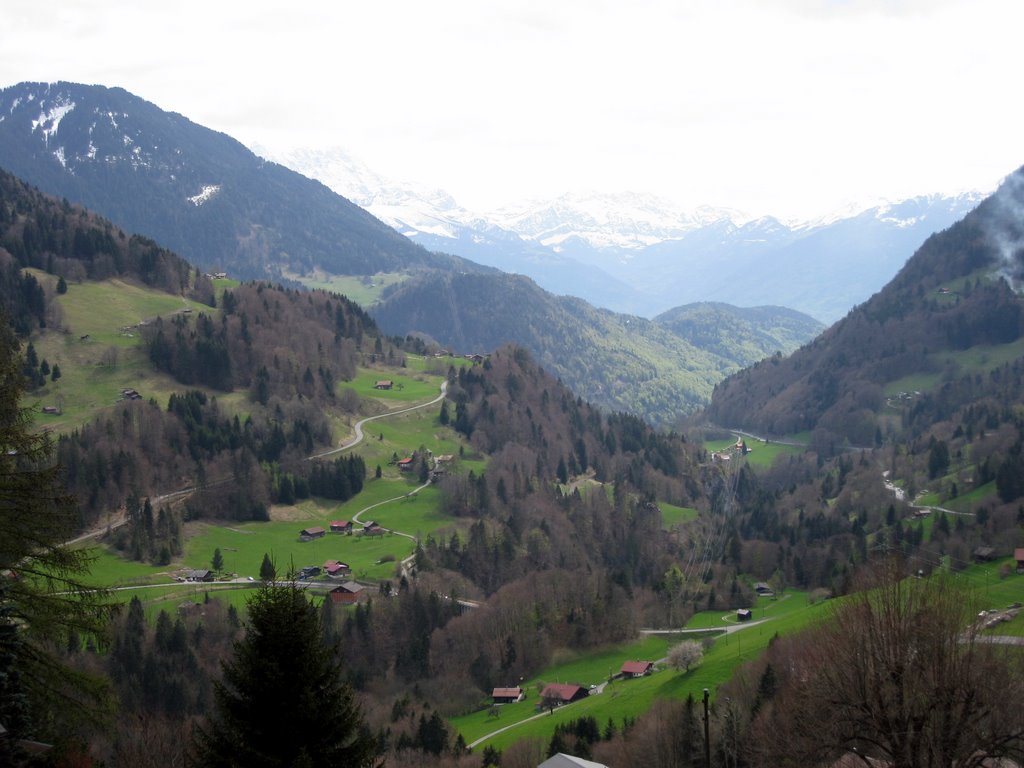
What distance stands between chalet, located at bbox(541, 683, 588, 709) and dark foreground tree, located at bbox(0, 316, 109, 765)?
6780cm

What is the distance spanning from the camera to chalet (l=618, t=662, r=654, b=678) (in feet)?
309

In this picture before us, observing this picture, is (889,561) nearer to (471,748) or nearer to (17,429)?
(17,429)

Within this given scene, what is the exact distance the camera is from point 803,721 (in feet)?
116

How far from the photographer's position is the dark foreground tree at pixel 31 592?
23763 millimetres

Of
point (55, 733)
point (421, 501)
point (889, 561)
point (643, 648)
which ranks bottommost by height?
point (643, 648)

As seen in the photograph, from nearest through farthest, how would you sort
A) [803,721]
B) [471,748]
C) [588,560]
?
[803,721] → [471,748] → [588,560]

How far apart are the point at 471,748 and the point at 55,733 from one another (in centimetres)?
5199

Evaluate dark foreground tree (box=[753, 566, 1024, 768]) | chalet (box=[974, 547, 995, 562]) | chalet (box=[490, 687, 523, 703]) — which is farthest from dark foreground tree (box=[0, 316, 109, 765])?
chalet (box=[974, 547, 995, 562])

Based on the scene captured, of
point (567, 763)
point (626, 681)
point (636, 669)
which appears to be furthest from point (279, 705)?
point (636, 669)

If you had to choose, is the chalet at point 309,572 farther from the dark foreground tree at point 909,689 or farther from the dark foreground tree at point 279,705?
the dark foreground tree at point 279,705

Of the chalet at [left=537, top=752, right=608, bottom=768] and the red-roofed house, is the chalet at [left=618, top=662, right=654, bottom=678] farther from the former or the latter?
the chalet at [left=537, top=752, right=608, bottom=768]

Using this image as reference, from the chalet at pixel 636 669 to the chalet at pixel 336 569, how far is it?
123 feet

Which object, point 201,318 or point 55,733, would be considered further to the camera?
point 201,318

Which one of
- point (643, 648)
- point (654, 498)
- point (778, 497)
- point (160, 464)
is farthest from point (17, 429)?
point (778, 497)
